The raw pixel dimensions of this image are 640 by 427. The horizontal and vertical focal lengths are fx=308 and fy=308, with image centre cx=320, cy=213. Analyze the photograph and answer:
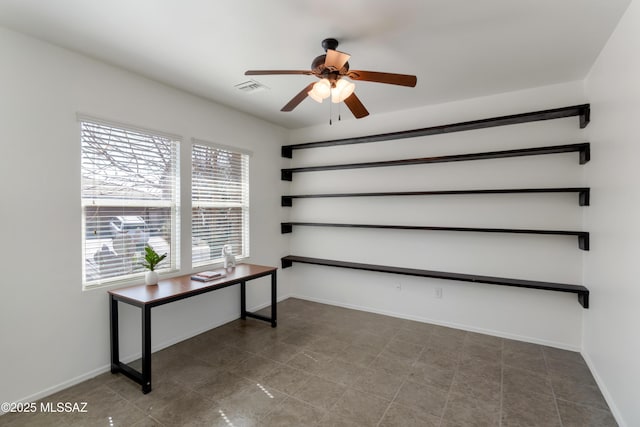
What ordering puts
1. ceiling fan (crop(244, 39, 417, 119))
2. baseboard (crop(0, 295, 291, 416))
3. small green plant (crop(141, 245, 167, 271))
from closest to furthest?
ceiling fan (crop(244, 39, 417, 119))
baseboard (crop(0, 295, 291, 416))
small green plant (crop(141, 245, 167, 271))

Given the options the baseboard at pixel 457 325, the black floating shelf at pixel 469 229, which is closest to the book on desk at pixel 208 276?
the black floating shelf at pixel 469 229

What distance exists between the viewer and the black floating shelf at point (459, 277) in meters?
2.86

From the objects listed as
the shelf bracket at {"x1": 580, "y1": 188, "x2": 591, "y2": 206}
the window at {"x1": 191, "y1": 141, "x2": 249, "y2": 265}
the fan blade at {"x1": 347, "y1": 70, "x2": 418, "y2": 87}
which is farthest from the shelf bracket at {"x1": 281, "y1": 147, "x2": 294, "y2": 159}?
the shelf bracket at {"x1": 580, "y1": 188, "x2": 591, "y2": 206}

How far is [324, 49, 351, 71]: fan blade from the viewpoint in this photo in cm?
191

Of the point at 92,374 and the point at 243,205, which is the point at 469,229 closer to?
the point at 243,205

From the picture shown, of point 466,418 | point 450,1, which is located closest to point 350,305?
point 466,418

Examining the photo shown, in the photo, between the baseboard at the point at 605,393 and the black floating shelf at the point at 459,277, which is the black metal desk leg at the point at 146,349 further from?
the baseboard at the point at 605,393

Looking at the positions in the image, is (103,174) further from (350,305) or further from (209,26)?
(350,305)

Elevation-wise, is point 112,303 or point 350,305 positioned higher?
point 112,303

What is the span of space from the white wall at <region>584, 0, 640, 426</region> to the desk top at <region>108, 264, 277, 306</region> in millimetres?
3005

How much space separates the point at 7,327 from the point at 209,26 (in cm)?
250

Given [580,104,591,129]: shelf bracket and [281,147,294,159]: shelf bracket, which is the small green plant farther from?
[580,104,591,129]: shelf bracket

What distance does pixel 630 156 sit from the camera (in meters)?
1.94

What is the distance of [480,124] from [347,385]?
2.88 meters
